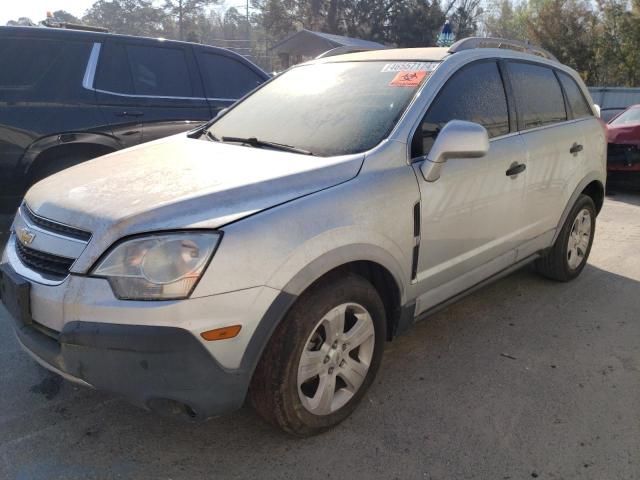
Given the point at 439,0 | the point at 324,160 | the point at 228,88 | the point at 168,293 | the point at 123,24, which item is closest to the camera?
the point at 168,293

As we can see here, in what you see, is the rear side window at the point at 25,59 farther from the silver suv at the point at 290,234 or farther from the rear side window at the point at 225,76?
the silver suv at the point at 290,234

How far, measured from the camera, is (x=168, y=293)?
199cm

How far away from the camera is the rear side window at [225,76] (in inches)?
227

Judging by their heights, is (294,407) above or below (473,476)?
above

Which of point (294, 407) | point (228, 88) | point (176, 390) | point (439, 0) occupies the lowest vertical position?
point (294, 407)

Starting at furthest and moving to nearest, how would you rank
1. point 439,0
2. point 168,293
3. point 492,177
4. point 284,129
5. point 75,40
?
point 439,0 < point 75,40 < point 492,177 < point 284,129 < point 168,293

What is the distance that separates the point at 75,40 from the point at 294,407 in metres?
4.04

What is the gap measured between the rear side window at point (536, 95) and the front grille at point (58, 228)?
2.83m

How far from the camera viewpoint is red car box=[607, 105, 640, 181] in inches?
332

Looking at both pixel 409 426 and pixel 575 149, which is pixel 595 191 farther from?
pixel 409 426

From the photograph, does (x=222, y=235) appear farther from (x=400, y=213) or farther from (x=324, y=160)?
(x=400, y=213)

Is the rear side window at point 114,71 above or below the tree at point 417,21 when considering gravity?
below

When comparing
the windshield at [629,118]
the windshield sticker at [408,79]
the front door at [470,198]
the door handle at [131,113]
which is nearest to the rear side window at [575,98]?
the front door at [470,198]

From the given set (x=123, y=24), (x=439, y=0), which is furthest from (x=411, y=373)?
(x=123, y=24)
